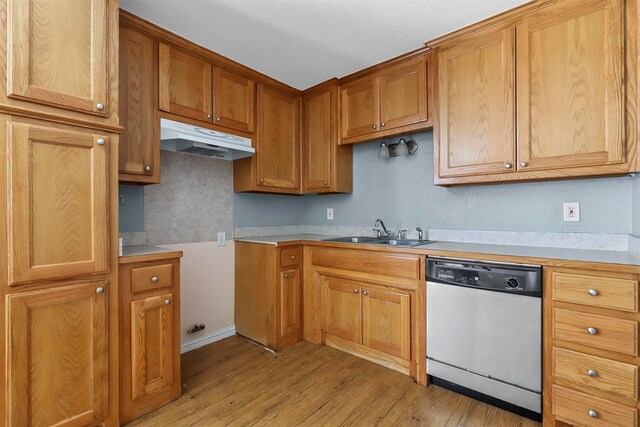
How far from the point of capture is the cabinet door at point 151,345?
167 centimetres

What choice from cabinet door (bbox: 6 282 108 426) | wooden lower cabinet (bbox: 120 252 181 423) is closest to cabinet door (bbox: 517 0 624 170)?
wooden lower cabinet (bbox: 120 252 181 423)

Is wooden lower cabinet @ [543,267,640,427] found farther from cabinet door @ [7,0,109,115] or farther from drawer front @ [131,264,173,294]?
cabinet door @ [7,0,109,115]

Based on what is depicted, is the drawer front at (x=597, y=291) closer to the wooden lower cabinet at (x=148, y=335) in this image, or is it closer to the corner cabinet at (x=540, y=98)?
the corner cabinet at (x=540, y=98)

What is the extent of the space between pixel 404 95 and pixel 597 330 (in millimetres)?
1888

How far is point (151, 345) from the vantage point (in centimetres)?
174

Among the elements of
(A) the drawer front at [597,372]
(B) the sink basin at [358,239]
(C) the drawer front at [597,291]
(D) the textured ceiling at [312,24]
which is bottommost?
(A) the drawer front at [597,372]

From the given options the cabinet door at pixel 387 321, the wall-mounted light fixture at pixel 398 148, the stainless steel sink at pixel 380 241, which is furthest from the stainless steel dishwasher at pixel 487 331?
the wall-mounted light fixture at pixel 398 148

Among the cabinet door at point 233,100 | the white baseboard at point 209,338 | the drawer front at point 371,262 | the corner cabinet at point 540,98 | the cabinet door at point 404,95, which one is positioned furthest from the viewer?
the white baseboard at point 209,338

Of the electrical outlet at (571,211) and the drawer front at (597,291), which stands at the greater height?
the electrical outlet at (571,211)

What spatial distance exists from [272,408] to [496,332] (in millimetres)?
1369

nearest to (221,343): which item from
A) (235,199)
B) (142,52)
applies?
(235,199)

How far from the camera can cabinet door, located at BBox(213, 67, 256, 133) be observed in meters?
2.41

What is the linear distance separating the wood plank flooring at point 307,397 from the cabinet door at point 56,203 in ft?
3.21

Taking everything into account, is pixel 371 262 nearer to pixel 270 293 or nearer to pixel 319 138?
pixel 270 293
